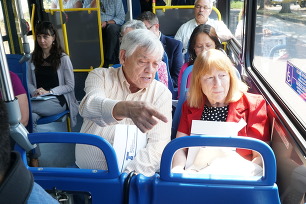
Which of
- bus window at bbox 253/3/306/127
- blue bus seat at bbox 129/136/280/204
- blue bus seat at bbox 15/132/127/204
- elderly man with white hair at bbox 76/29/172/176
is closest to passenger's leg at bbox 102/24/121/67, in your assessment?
bus window at bbox 253/3/306/127

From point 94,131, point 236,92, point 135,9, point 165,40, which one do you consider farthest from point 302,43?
point 135,9

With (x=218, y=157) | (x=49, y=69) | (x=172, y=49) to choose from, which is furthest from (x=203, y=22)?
(x=218, y=157)

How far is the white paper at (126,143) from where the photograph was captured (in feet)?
5.98

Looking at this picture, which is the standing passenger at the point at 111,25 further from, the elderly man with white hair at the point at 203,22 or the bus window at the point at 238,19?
the bus window at the point at 238,19

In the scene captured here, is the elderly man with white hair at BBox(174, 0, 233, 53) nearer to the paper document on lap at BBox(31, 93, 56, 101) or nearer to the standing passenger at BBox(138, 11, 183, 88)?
the standing passenger at BBox(138, 11, 183, 88)

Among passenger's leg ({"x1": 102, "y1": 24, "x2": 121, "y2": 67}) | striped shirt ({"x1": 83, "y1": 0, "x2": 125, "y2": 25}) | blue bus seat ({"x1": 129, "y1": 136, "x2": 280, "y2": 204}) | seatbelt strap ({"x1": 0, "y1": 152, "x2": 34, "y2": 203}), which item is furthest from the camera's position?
striped shirt ({"x1": 83, "y1": 0, "x2": 125, "y2": 25})

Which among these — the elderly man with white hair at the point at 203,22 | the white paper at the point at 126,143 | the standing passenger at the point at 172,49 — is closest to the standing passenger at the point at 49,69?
the standing passenger at the point at 172,49

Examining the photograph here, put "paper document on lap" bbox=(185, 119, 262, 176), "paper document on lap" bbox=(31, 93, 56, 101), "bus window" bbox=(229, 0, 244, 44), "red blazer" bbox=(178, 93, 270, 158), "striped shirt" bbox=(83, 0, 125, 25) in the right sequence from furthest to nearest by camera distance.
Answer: "striped shirt" bbox=(83, 0, 125, 25), "bus window" bbox=(229, 0, 244, 44), "paper document on lap" bbox=(31, 93, 56, 101), "red blazer" bbox=(178, 93, 270, 158), "paper document on lap" bbox=(185, 119, 262, 176)

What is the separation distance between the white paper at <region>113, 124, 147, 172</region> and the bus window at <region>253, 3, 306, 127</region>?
900mm

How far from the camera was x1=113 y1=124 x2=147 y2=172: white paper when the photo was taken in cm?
182

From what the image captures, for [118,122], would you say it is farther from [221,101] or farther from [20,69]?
[20,69]

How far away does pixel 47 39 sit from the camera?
3.79 m

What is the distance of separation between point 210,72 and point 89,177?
1.04 metres

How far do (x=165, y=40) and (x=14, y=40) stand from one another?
→ 9.38ft
